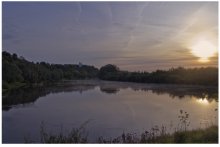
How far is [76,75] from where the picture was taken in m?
29.3

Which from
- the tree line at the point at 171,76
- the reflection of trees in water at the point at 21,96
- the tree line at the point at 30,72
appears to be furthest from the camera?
the tree line at the point at 171,76

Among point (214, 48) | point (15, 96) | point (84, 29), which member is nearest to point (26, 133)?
point (84, 29)

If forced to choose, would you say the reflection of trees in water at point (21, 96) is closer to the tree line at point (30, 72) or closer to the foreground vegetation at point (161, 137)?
the tree line at point (30, 72)

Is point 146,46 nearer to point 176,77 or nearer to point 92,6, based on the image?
point 92,6

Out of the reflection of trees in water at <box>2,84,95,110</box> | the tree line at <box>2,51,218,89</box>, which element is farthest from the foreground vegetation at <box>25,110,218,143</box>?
the tree line at <box>2,51,218,89</box>

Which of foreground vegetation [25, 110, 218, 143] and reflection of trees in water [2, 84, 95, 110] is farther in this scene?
reflection of trees in water [2, 84, 95, 110]

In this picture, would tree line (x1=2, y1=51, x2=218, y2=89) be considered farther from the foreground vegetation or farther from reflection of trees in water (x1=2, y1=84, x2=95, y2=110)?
the foreground vegetation

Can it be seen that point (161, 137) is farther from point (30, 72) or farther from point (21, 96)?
point (30, 72)

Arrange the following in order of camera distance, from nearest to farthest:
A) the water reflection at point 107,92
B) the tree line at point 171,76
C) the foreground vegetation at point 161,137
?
the foreground vegetation at point 161,137, the water reflection at point 107,92, the tree line at point 171,76

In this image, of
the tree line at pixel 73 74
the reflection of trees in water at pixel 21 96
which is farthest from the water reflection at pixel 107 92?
the tree line at pixel 73 74

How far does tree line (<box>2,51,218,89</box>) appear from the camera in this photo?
48.2 ft

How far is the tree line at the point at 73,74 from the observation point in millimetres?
14677

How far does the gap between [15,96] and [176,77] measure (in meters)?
10.2

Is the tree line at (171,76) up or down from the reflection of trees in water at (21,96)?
up
